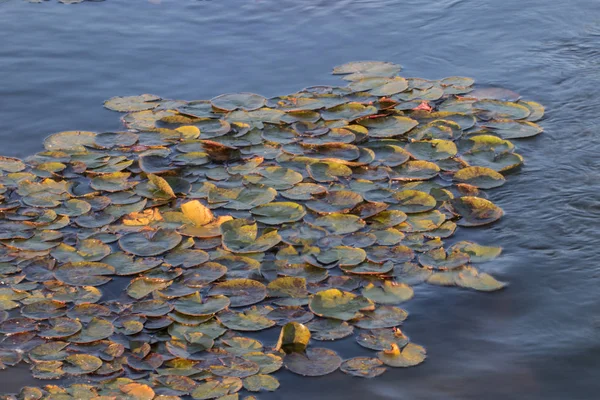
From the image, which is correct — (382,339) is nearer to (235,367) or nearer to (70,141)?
(235,367)

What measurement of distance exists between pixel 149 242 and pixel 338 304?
1022 millimetres

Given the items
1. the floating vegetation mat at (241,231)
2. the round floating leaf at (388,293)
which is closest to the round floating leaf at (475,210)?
A: the floating vegetation mat at (241,231)

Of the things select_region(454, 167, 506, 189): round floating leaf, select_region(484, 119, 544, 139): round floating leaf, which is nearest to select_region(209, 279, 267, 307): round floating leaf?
select_region(454, 167, 506, 189): round floating leaf

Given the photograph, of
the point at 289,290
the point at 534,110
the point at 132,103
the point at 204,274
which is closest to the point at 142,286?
the point at 204,274

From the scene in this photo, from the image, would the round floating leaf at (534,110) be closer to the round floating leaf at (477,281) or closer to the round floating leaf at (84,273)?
the round floating leaf at (477,281)

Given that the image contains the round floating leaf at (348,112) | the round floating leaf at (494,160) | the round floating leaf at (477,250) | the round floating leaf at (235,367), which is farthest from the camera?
the round floating leaf at (348,112)

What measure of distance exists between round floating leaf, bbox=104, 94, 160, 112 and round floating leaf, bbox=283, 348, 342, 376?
2556 millimetres

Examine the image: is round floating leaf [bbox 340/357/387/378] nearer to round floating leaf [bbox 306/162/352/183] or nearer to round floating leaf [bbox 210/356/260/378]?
round floating leaf [bbox 210/356/260/378]

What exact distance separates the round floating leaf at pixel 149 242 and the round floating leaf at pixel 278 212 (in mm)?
435

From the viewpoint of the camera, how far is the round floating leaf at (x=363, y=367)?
9.55 ft

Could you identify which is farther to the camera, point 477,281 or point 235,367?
point 477,281

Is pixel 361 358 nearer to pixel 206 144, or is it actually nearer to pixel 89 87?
pixel 206 144

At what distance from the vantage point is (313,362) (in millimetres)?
2955

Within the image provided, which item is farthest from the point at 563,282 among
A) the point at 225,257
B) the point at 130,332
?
the point at 130,332
